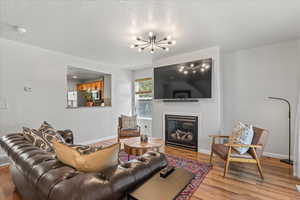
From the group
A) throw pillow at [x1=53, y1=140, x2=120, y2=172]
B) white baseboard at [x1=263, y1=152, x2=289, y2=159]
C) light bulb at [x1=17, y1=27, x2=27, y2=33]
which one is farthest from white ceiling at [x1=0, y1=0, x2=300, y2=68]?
white baseboard at [x1=263, y1=152, x2=289, y2=159]

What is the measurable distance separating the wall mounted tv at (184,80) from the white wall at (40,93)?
1939mm

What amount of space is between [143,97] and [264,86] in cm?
359

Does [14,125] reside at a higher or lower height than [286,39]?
lower

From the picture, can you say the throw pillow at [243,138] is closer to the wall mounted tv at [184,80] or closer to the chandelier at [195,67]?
the wall mounted tv at [184,80]

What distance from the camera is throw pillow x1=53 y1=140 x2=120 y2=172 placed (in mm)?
1013

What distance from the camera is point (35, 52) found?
10.6 feet

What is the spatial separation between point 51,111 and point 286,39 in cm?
532

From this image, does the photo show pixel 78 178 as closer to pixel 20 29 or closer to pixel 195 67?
pixel 20 29

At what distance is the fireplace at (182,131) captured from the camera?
358cm

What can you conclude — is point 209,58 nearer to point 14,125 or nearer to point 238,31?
point 238,31

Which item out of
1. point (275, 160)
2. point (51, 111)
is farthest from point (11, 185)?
point (275, 160)

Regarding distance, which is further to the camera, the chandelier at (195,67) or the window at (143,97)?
the window at (143,97)

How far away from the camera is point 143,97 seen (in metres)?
5.48

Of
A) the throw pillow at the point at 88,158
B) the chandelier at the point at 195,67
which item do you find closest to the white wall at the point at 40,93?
the chandelier at the point at 195,67
